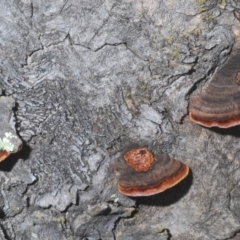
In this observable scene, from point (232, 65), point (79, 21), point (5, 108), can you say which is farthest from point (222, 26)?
point (5, 108)

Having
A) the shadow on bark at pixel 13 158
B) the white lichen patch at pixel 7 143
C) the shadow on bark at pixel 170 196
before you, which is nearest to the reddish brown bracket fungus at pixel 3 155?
the white lichen patch at pixel 7 143

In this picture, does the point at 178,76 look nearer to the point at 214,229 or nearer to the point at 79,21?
the point at 79,21

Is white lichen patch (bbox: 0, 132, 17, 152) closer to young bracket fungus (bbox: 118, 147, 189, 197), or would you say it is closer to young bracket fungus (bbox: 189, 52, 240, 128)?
young bracket fungus (bbox: 118, 147, 189, 197)

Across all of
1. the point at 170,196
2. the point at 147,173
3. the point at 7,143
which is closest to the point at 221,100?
the point at 147,173

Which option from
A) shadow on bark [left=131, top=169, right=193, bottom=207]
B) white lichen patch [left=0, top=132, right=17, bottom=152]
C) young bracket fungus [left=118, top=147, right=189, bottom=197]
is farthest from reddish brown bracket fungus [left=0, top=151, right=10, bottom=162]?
shadow on bark [left=131, top=169, right=193, bottom=207]

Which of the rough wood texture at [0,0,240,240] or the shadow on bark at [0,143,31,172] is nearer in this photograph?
the rough wood texture at [0,0,240,240]
